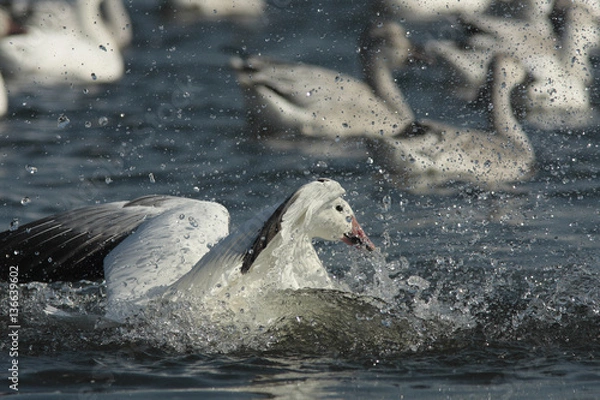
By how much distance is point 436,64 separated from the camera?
11.1 m

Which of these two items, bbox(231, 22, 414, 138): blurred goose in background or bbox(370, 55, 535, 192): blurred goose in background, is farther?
bbox(231, 22, 414, 138): blurred goose in background

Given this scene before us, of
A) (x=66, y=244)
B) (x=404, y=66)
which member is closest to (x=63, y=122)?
(x=404, y=66)

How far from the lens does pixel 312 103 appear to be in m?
9.51

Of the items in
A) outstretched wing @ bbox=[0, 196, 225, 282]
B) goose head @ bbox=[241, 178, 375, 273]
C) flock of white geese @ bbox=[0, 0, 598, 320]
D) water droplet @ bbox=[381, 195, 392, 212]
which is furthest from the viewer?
water droplet @ bbox=[381, 195, 392, 212]

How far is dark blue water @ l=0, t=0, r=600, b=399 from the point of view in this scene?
4.66 metres

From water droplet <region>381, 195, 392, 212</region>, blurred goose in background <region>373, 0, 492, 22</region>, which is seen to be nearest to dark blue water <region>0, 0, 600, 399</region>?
water droplet <region>381, 195, 392, 212</region>

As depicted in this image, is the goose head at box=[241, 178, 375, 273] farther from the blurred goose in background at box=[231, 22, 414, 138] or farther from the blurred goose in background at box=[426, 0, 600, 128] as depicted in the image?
the blurred goose in background at box=[426, 0, 600, 128]

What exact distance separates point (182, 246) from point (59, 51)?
6.18 m

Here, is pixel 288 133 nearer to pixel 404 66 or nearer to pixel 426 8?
pixel 404 66

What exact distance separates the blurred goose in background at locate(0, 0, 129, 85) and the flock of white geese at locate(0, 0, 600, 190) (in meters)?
0.01

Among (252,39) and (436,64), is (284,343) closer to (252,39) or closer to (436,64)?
(436,64)

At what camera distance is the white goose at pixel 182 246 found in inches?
188

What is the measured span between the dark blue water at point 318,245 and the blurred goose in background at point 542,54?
1.01ft

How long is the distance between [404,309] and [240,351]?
0.93 metres
